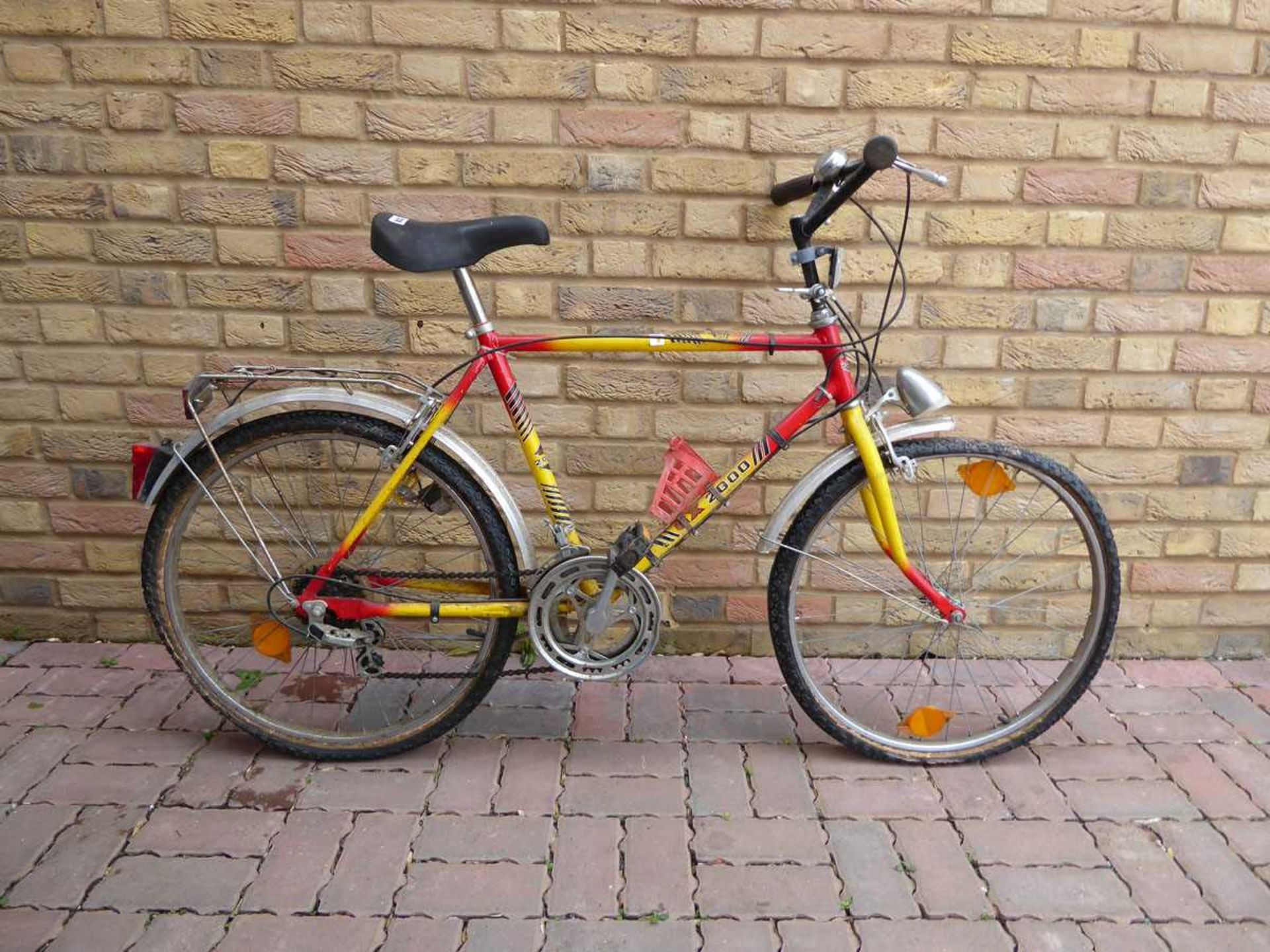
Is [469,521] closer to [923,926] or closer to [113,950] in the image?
[113,950]

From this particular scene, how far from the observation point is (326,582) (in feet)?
9.01

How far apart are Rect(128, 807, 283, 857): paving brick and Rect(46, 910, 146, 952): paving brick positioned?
21cm

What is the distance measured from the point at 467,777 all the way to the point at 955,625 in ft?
4.58

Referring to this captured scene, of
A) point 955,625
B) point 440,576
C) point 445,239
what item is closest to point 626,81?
point 445,239

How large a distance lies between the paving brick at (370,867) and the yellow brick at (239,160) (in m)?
1.85

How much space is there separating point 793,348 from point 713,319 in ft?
1.66

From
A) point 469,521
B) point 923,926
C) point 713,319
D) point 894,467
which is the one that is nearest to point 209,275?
point 469,521

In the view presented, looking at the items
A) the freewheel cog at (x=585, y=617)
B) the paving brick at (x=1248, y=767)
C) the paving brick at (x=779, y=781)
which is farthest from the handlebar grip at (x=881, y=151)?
the paving brick at (x=1248, y=767)

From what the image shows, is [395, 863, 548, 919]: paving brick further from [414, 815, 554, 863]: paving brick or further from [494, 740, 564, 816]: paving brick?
[494, 740, 564, 816]: paving brick

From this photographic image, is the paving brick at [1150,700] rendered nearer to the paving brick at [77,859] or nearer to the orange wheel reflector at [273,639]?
the orange wheel reflector at [273,639]

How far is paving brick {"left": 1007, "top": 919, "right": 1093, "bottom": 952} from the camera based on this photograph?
2168 mm

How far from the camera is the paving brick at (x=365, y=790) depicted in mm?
2607

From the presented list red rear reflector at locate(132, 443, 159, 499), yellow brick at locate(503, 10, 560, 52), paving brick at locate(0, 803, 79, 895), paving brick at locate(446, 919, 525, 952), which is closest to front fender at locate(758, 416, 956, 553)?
paving brick at locate(446, 919, 525, 952)

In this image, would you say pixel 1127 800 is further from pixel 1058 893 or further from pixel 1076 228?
pixel 1076 228
